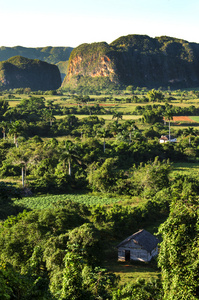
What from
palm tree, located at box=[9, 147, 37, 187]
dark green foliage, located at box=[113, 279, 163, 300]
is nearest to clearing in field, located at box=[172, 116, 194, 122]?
palm tree, located at box=[9, 147, 37, 187]

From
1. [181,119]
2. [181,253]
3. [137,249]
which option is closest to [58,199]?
[137,249]

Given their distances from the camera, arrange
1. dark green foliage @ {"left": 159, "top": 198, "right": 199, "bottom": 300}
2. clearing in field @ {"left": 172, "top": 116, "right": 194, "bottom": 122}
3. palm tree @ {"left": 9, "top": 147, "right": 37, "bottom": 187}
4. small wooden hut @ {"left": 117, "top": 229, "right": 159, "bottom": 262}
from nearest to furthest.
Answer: dark green foliage @ {"left": 159, "top": 198, "right": 199, "bottom": 300} → small wooden hut @ {"left": 117, "top": 229, "right": 159, "bottom": 262} → palm tree @ {"left": 9, "top": 147, "right": 37, "bottom": 187} → clearing in field @ {"left": 172, "top": 116, "right": 194, "bottom": 122}

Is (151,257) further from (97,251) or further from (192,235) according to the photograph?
(192,235)

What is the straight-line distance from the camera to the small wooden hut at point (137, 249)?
86.4 ft

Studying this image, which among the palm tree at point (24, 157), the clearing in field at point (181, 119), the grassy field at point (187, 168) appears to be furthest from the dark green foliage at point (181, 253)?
the clearing in field at point (181, 119)

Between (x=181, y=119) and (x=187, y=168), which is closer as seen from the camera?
(x=187, y=168)

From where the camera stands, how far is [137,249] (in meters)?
26.4

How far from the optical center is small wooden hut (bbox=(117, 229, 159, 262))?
86.4ft

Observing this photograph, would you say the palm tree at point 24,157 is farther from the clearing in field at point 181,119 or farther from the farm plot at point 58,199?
the clearing in field at point 181,119

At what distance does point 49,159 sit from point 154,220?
73.3 ft

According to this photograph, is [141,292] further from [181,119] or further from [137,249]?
[181,119]

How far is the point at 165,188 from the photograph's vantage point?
4316cm

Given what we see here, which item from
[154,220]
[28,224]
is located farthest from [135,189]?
[28,224]

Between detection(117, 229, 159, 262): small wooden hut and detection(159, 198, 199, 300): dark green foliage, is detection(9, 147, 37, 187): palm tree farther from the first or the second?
detection(159, 198, 199, 300): dark green foliage
